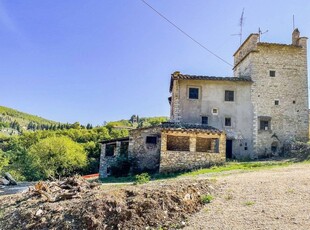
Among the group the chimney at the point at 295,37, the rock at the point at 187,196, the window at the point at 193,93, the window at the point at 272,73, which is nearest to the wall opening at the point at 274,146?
the window at the point at 272,73

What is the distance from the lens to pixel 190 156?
68.3 ft

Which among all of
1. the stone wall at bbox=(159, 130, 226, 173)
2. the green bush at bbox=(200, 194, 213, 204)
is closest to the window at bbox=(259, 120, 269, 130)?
the stone wall at bbox=(159, 130, 226, 173)

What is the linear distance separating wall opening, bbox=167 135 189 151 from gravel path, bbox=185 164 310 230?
34.2ft

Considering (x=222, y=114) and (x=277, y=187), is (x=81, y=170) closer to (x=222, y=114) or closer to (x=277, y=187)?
(x=222, y=114)

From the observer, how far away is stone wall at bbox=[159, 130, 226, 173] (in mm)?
20553

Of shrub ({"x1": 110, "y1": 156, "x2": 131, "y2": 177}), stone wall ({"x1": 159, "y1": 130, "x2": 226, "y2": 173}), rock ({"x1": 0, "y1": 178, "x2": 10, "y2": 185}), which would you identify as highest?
stone wall ({"x1": 159, "y1": 130, "x2": 226, "y2": 173})

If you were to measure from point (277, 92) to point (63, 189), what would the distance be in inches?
785

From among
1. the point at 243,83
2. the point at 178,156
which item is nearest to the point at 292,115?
the point at 243,83

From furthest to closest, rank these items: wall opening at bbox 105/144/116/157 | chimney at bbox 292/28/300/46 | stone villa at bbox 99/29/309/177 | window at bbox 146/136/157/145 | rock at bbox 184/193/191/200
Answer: chimney at bbox 292/28/300/46
wall opening at bbox 105/144/116/157
stone villa at bbox 99/29/309/177
window at bbox 146/136/157/145
rock at bbox 184/193/191/200

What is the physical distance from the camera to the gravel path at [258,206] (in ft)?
27.7

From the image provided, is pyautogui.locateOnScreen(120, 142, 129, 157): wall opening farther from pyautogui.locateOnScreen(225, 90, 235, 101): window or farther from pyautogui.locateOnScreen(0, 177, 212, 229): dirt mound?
pyautogui.locateOnScreen(0, 177, 212, 229): dirt mound

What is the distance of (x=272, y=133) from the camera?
26.8 meters

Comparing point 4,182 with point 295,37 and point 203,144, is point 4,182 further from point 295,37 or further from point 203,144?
point 295,37

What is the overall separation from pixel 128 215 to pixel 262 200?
3.90 meters
